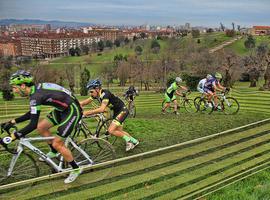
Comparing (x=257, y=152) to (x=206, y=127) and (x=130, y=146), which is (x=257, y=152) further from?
(x=206, y=127)

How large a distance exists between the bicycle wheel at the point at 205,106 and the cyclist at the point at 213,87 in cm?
33

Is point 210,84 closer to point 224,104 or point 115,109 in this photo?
point 224,104

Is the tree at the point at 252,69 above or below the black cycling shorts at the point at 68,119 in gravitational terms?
below

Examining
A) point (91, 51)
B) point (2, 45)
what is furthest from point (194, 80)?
point (2, 45)

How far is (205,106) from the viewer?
16578mm

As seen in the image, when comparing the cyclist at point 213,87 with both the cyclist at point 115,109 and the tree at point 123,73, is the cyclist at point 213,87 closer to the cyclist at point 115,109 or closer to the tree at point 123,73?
the cyclist at point 115,109

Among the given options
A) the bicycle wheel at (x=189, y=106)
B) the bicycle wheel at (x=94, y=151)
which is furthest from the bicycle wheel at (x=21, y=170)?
the bicycle wheel at (x=189, y=106)

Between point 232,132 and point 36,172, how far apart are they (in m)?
4.73

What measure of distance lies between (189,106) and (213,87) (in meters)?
2.39

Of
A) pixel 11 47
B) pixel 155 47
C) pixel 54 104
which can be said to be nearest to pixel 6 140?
pixel 54 104

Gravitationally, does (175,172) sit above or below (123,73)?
above

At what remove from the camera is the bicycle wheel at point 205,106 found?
16333 mm

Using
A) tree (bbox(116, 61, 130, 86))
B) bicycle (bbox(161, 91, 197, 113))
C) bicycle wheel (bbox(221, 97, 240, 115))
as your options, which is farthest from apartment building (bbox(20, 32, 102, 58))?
bicycle wheel (bbox(221, 97, 240, 115))

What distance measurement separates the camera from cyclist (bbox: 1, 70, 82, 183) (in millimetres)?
5975
